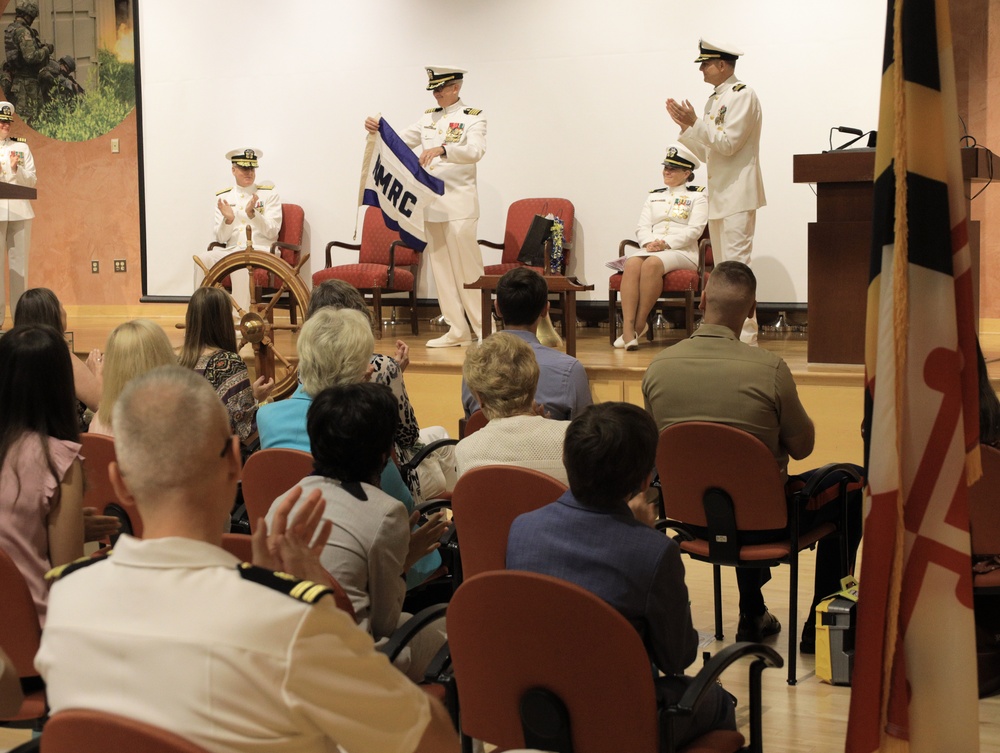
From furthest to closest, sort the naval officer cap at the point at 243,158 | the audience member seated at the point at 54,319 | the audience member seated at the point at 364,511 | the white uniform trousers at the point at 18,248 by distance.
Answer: the white uniform trousers at the point at 18,248 → the naval officer cap at the point at 243,158 → the audience member seated at the point at 54,319 → the audience member seated at the point at 364,511

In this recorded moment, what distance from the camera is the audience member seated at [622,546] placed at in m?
1.95

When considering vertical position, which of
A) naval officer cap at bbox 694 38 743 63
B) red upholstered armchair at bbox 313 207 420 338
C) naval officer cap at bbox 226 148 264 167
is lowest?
red upholstered armchair at bbox 313 207 420 338

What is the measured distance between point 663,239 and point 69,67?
605 cm

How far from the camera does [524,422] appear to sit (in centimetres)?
296

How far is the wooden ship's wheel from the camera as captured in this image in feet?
18.8

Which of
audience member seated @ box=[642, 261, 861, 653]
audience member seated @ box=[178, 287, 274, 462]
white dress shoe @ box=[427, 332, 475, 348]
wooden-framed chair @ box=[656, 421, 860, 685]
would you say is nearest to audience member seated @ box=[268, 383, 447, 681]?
wooden-framed chair @ box=[656, 421, 860, 685]

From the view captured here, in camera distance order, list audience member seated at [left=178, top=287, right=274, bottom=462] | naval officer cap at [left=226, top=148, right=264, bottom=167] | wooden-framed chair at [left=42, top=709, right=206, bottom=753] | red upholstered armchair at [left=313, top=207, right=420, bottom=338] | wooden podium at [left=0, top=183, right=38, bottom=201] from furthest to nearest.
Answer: naval officer cap at [left=226, top=148, right=264, bottom=167] → red upholstered armchair at [left=313, top=207, right=420, bottom=338] → wooden podium at [left=0, top=183, right=38, bottom=201] → audience member seated at [left=178, top=287, right=274, bottom=462] → wooden-framed chair at [left=42, top=709, right=206, bottom=753]

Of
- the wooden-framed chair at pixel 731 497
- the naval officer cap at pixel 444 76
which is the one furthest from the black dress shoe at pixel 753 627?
the naval officer cap at pixel 444 76

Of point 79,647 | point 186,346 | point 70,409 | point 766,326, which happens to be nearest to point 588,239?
point 766,326

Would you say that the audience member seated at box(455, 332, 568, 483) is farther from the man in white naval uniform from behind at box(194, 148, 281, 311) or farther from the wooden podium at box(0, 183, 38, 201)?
the man in white naval uniform from behind at box(194, 148, 281, 311)

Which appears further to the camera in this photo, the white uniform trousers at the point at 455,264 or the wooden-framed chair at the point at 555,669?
the white uniform trousers at the point at 455,264

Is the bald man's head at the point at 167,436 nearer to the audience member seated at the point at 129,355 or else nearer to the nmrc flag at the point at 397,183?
the audience member seated at the point at 129,355

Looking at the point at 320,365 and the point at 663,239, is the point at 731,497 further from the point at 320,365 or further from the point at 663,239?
the point at 663,239

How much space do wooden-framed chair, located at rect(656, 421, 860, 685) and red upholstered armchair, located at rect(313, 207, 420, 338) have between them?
4509 mm
